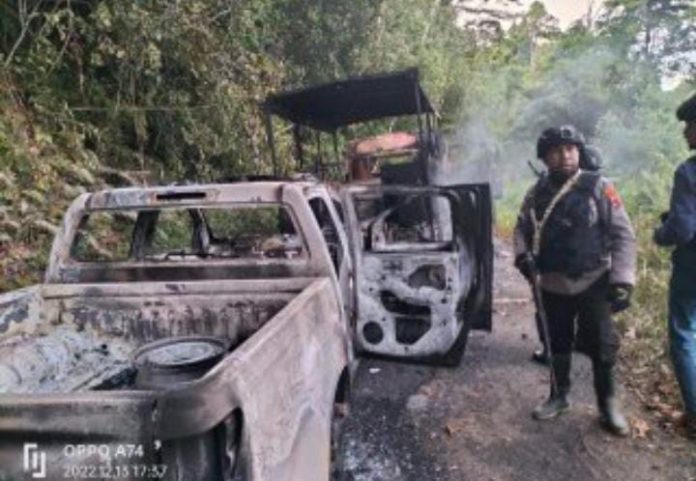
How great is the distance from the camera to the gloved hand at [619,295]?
4137 mm

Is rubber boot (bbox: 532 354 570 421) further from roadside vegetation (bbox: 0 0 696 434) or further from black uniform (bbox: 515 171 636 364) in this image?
roadside vegetation (bbox: 0 0 696 434)

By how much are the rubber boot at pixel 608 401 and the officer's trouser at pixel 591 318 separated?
6 cm

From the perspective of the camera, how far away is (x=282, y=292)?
3.60m

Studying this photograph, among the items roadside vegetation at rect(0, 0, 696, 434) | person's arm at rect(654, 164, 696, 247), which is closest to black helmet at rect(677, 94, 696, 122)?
person's arm at rect(654, 164, 696, 247)

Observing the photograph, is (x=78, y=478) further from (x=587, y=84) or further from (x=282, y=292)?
(x=587, y=84)

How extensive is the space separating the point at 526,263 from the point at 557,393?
0.94 metres

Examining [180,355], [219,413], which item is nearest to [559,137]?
[180,355]

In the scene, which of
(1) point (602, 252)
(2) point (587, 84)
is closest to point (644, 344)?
(1) point (602, 252)

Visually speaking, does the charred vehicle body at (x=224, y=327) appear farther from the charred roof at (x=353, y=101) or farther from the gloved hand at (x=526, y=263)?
the gloved hand at (x=526, y=263)

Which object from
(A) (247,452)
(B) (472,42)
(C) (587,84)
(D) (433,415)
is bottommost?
(D) (433,415)

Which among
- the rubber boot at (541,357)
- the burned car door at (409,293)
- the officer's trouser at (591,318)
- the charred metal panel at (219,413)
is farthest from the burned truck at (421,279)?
the charred metal panel at (219,413)

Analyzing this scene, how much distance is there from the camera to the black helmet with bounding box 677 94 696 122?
3912 mm

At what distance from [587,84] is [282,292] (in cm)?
2198

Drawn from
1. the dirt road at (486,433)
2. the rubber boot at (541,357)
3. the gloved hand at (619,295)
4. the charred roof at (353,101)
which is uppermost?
the charred roof at (353,101)
